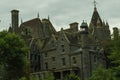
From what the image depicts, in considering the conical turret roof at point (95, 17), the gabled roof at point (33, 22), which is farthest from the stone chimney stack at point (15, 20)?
the conical turret roof at point (95, 17)

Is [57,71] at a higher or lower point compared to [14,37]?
lower

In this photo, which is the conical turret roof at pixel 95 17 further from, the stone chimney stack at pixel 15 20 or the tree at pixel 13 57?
the tree at pixel 13 57

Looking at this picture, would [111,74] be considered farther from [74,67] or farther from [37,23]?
[37,23]

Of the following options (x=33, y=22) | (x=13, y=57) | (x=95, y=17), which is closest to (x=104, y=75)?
(x=13, y=57)

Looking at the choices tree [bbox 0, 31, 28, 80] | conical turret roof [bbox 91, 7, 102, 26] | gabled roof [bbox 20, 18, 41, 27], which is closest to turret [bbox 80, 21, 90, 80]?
tree [bbox 0, 31, 28, 80]

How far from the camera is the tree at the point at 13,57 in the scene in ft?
223

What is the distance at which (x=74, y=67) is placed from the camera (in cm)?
7688

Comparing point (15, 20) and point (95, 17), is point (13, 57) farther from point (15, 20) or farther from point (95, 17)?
point (95, 17)

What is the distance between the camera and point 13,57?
67.9 m

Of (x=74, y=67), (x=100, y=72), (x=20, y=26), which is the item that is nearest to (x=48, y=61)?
(x=74, y=67)

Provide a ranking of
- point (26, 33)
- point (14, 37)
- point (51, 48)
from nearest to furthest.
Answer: point (14, 37), point (51, 48), point (26, 33)

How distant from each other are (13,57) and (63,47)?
1477cm

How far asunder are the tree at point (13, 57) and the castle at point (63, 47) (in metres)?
10.3

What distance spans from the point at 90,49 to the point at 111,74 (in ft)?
111
